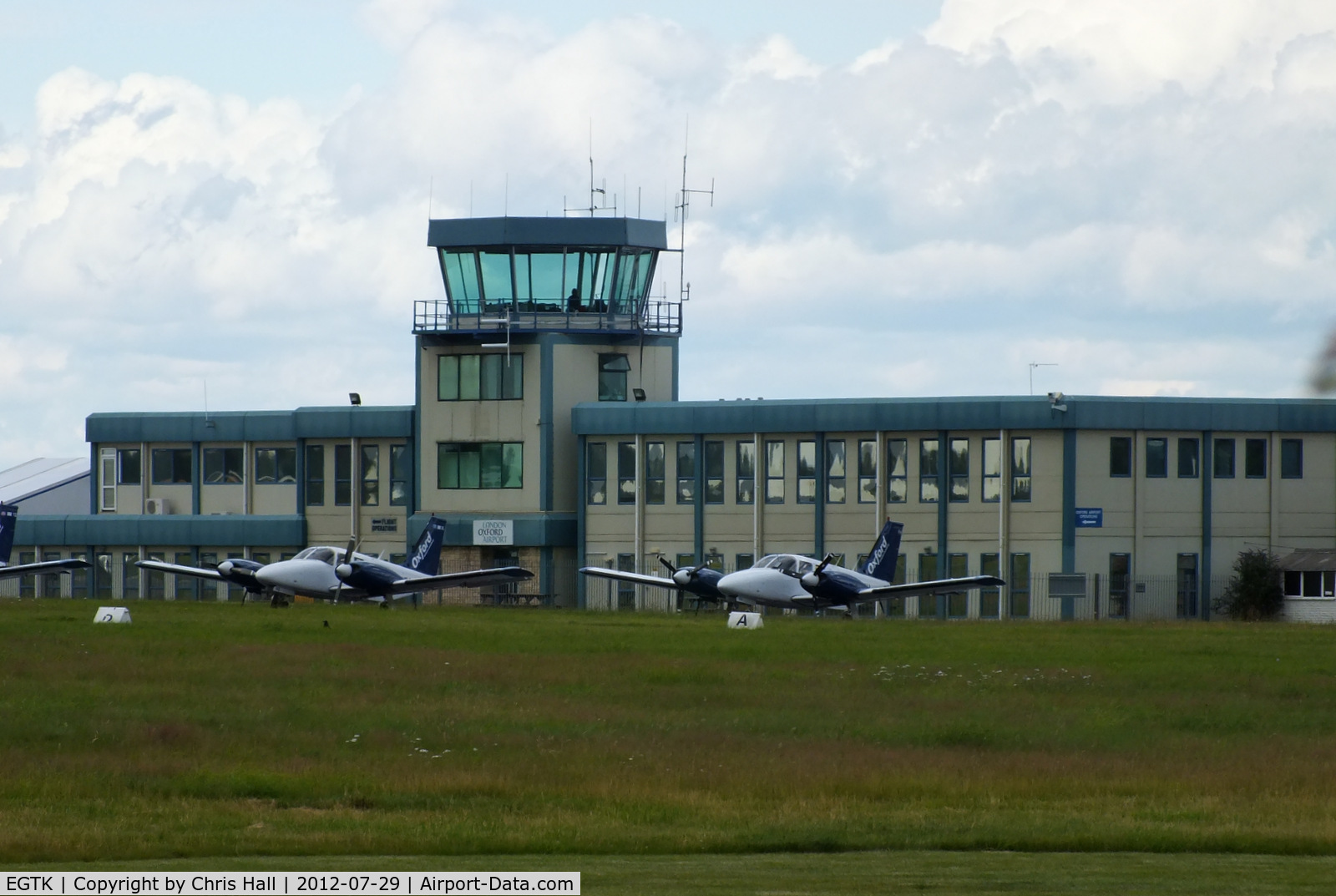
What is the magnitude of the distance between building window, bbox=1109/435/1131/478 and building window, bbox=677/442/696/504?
46.3 ft

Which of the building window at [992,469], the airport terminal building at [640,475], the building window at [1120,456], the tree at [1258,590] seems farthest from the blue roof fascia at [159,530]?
the tree at [1258,590]

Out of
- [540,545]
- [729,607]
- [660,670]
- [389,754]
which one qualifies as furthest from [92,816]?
[540,545]

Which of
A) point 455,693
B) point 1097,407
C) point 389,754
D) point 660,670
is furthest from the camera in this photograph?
point 1097,407

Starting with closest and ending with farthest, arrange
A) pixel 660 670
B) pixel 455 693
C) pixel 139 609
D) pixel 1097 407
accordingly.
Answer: pixel 455 693 → pixel 660 670 → pixel 139 609 → pixel 1097 407

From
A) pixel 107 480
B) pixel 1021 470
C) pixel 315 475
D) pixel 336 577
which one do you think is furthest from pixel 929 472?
pixel 107 480

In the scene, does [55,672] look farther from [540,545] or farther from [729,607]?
[540,545]

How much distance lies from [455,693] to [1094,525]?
3447cm

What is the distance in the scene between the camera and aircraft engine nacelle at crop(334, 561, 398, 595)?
60.2m

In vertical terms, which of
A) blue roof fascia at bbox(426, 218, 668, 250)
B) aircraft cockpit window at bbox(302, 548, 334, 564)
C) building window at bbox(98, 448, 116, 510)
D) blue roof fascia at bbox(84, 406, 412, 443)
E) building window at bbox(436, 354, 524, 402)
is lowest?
aircraft cockpit window at bbox(302, 548, 334, 564)

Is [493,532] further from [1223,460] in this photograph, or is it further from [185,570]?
[1223,460]

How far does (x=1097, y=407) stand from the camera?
63.5 m

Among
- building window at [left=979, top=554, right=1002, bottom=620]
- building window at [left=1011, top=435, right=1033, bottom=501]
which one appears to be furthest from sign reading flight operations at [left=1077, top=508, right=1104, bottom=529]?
building window at [left=979, top=554, right=1002, bottom=620]

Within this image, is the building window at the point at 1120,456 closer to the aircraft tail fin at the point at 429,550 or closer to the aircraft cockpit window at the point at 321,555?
the aircraft tail fin at the point at 429,550

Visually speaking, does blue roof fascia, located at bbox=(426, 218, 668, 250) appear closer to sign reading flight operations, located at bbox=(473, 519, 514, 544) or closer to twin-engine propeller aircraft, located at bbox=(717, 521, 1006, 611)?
sign reading flight operations, located at bbox=(473, 519, 514, 544)
